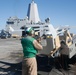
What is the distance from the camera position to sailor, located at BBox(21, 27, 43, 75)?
204 inches

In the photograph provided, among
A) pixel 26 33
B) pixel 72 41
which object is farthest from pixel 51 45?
pixel 26 33

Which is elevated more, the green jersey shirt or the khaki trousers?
the green jersey shirt

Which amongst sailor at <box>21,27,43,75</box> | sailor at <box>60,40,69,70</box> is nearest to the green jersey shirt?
sailor at <box>21,27,43,75</box>

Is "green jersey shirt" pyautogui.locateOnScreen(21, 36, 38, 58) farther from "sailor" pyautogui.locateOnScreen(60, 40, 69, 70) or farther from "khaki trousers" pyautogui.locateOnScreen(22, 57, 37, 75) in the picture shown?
"sailor" pyautogui.locateOnScreen(60, 40, 69, 70)

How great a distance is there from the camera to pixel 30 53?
5223 millimetres

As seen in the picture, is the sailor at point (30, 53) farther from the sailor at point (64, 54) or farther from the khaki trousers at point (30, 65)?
the sailor at point (64, 54)

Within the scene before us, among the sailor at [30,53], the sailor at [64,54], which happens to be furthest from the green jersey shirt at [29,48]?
the sailor at [64,54]

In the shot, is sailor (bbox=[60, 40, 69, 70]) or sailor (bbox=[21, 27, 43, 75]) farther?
sailor (bbox=[60, 40, 69, 70])

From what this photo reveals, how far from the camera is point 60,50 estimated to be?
8641mm

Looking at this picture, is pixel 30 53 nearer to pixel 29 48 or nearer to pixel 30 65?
pixel 29 48

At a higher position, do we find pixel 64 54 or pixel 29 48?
pixel 29 48

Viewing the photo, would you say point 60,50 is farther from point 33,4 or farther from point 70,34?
point 33,4

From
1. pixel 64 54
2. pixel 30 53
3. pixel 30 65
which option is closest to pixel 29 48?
pixel 30 53

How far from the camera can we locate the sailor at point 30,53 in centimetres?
518
